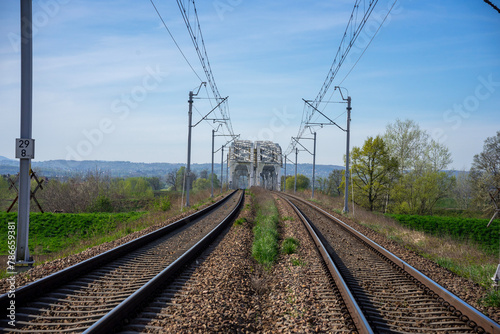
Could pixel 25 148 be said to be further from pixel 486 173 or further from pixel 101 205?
pixel 486 173

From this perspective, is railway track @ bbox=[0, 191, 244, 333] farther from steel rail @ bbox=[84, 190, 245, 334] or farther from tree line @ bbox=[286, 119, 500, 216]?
tree line @ bbox=[286, 119, 500, 216]

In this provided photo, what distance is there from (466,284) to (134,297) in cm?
625

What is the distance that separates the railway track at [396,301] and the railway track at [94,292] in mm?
3141

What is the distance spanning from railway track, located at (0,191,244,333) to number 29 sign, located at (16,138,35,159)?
271 centimetres

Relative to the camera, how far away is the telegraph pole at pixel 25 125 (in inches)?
313

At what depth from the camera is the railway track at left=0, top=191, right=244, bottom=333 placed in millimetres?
A: 4652

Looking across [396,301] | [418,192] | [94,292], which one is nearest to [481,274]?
[396,301]

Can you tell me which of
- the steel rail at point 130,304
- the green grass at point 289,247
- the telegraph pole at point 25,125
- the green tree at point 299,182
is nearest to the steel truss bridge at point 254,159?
the green tree at point 299,182

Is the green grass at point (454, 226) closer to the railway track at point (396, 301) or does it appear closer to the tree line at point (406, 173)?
the tree line at point (406, 173)

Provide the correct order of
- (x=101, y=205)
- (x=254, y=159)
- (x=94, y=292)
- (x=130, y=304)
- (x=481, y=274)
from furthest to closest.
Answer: (x=254, y=159)
(x=101, y=205)
(x=481, y=274)
(x=94, y=292)
(x=130, y=304)

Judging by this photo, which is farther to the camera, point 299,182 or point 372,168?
point 299,182

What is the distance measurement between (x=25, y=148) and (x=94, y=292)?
395 cm

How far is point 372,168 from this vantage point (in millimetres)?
41688

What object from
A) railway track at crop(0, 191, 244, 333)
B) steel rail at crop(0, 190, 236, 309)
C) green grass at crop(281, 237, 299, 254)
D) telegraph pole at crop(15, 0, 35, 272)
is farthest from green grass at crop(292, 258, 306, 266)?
telegraph pole at crop(15, 0, 35, 272)
